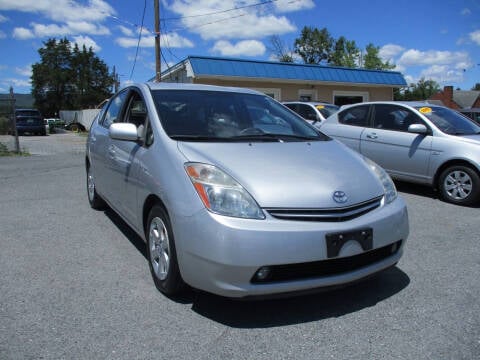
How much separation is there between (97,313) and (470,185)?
5.48 m

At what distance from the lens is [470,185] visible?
20.5 ft

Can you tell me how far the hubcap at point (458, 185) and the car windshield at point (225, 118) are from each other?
3.38 m

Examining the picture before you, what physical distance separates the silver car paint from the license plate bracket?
423 cm

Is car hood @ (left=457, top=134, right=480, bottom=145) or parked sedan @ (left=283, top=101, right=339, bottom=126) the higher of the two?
parked sedan @ (left=283, top=101, right=339, bottom=126)

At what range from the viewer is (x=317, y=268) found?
276 cm

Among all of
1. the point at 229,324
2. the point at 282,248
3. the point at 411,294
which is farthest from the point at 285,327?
the point at 411,294

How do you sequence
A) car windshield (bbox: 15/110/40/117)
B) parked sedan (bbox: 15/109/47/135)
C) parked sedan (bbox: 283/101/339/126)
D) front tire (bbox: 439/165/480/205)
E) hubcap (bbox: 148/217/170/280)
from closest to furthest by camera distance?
hubcap (bbox: 148/217/170/280) < front tire (bbox: 439/165/480/205) < parked sedan (bbox: 283/101/339/126) < parked sedan (bbox: 15/109/47/135) < car windshield (bbox: 15/110/40/117)

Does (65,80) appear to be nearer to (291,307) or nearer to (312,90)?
(312,90)

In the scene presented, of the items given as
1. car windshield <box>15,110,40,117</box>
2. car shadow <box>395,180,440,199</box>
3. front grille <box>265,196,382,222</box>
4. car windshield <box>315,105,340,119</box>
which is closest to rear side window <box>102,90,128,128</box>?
front grille <box>265,196,382,222</box>

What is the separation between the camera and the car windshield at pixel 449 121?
6809mm

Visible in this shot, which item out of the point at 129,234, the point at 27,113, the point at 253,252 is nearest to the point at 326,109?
the point at 129,234

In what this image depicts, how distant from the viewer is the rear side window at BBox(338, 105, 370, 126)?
7.97 meters

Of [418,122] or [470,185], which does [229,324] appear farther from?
[418,122]

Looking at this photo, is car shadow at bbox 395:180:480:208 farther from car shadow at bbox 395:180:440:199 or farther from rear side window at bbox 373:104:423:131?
rear side window at bbox 373:104:423:131
